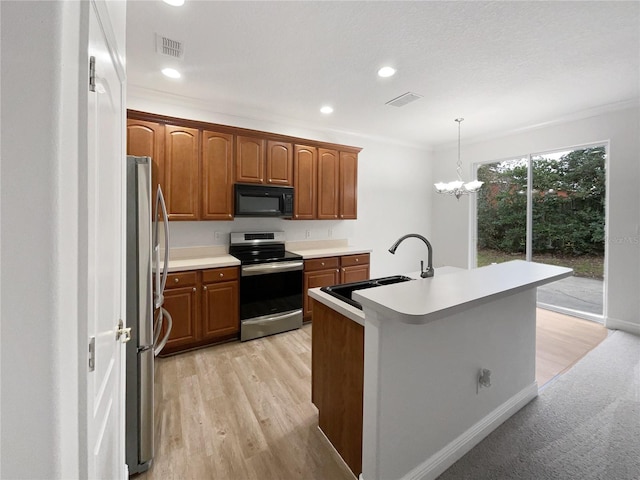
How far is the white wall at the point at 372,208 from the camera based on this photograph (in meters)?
3.39

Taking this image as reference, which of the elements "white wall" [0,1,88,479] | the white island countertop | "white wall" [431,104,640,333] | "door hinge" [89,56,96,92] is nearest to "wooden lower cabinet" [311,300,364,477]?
the white island countertop

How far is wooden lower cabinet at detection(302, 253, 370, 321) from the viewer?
3.54 metres

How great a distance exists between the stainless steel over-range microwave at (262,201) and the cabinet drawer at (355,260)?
0.98 meters

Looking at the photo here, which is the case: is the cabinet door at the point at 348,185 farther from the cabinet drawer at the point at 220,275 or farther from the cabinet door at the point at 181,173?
the cabinet door at the point at 181,173

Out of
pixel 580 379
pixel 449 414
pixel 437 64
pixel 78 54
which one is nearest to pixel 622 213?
pixel 580 379

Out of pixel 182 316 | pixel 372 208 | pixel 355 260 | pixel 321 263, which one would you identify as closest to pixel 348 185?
pixel 372 208

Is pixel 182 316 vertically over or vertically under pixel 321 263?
under

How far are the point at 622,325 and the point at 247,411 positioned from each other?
14.6 feet

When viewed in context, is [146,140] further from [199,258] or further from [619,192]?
[619,192]

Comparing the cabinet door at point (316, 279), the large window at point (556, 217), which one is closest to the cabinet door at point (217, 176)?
the cabinet door at point (316, 279)

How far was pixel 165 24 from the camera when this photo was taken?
2.00 m

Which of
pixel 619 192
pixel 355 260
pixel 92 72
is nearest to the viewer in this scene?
pixel 92 72

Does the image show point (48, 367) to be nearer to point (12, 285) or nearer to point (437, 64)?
point (12, 285)

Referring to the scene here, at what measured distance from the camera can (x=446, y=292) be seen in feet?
4.22
